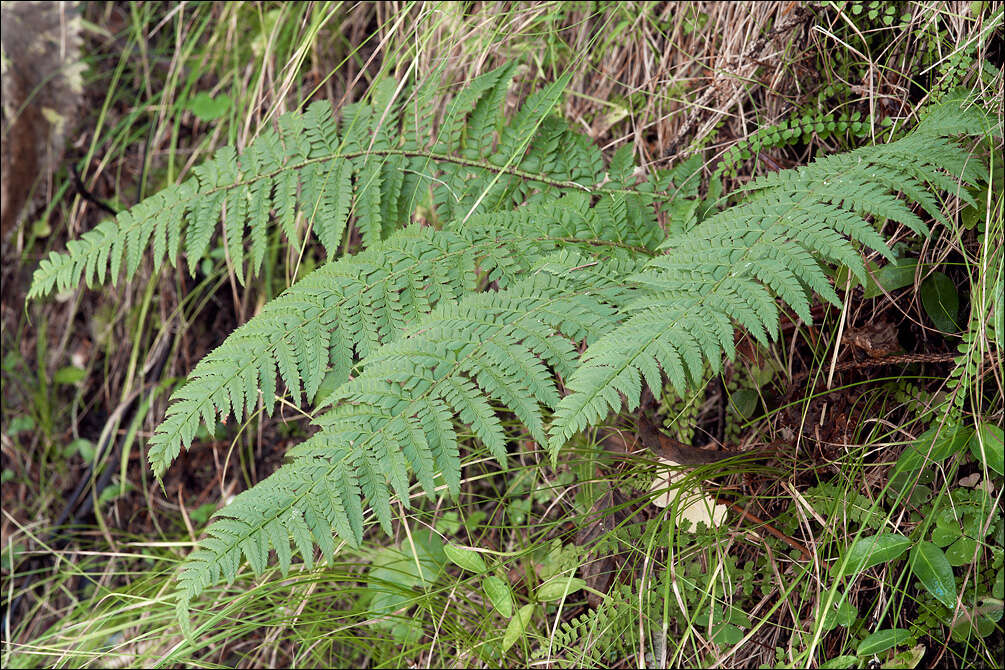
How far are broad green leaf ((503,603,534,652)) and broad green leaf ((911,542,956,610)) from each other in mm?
666

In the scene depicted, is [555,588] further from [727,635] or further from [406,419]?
[406,419]

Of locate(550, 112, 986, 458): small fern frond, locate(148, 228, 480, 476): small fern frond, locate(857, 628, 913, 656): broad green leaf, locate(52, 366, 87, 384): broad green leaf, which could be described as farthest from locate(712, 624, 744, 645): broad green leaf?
locate(52, 366, 87, 384): broad green leaf

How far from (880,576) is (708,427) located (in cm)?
48

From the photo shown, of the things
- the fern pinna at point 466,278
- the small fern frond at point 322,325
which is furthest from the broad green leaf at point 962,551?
the small fern frond at point 322,325

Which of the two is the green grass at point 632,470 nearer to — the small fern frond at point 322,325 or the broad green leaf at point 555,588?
the broad green leaf at point 555,588

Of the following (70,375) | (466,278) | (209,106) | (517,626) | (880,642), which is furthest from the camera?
(70,375)

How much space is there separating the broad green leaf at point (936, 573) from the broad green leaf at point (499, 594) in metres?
0.72

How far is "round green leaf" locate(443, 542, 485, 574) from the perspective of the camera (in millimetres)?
1578

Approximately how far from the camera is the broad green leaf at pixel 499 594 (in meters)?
1.56

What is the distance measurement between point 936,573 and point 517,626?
72 cm

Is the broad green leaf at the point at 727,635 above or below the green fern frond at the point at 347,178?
below

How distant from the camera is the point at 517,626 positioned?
5.00 ft

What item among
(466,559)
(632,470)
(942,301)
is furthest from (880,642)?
(466,559)

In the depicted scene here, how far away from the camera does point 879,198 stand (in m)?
1.17
